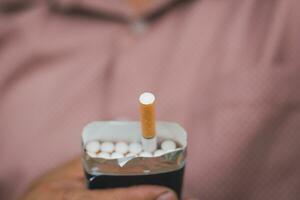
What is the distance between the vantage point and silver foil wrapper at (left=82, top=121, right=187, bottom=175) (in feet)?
1.69

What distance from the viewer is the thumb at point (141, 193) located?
54 centimetres

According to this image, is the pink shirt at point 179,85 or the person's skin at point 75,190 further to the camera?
Answer: the pink shirt at point 179,85

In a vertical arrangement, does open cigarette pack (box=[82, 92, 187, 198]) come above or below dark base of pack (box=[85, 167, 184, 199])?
above

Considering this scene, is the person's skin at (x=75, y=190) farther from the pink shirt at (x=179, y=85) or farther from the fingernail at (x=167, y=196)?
the pink shirt at (x=179, y=85)

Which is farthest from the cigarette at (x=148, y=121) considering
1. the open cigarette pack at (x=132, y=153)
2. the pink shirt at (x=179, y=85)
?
the pink shirt at (x=179, y=85)

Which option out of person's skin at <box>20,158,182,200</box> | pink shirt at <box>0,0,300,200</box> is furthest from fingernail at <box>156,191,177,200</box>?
pink shirt at <box>0,0,300,200</box>

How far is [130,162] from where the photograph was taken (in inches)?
20.3

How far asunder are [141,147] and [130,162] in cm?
3

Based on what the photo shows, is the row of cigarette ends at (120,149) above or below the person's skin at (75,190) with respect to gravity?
above

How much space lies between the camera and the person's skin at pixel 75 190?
1.79 feet

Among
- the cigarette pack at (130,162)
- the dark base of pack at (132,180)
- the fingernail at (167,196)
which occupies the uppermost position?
the cigarette pack at (130,162)

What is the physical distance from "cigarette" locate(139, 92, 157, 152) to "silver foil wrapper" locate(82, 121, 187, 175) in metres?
0.02

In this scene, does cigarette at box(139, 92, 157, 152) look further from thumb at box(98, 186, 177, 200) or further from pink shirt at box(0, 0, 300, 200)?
pink shirt at box(0, 0, 300, 200)

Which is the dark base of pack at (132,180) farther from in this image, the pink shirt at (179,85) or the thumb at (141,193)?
the pink shirt at (179,85)
